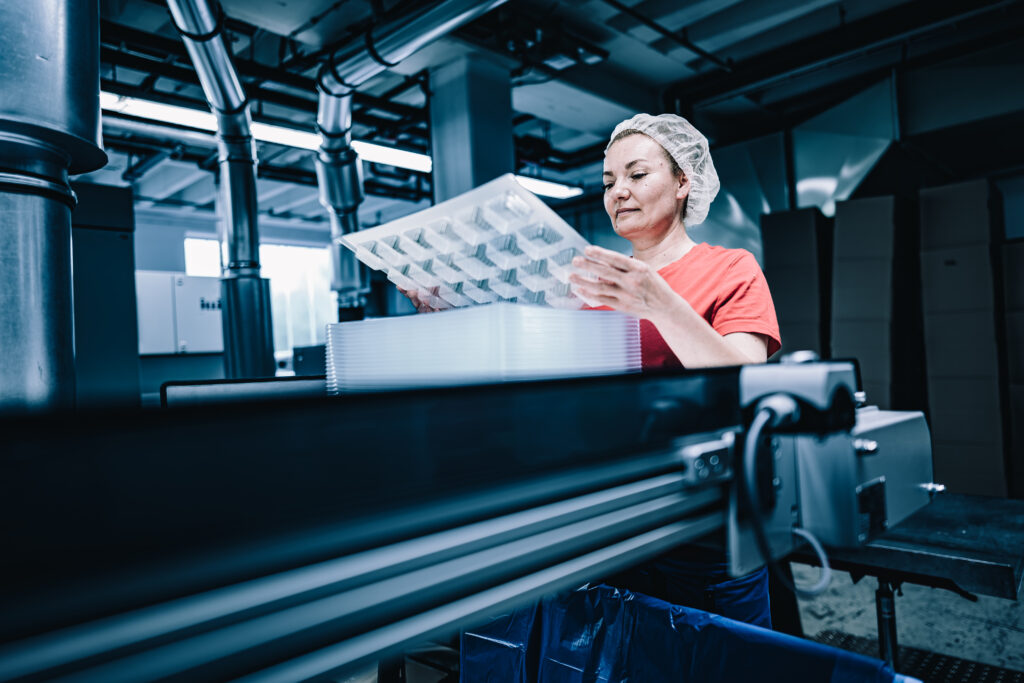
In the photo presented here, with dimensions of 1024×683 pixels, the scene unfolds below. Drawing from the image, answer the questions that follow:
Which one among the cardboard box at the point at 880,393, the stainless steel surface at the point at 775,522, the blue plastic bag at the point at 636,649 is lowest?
the blue plastic bag at the point at 636,649

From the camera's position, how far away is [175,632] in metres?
0.26

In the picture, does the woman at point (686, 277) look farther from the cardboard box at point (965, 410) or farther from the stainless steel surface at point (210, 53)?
the cardboard box at point (965, 410)

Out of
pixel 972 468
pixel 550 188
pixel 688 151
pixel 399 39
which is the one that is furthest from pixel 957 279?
pixel 399 39

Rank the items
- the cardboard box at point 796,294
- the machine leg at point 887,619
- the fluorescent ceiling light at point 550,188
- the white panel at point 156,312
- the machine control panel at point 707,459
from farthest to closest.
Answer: the fluorescent ceiling light at point 550,188 < the cardboard box at point 796,294 < the white panel at point 156,312 < the machine leg at point 887,619 < the machine control panel at point 707,459

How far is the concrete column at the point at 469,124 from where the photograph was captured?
10.8 ft

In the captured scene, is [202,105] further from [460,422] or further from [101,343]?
[460,422]

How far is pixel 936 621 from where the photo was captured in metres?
2.44

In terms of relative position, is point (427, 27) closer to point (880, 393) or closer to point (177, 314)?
point (177, 314)

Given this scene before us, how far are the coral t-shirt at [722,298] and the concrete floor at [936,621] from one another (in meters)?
1.93

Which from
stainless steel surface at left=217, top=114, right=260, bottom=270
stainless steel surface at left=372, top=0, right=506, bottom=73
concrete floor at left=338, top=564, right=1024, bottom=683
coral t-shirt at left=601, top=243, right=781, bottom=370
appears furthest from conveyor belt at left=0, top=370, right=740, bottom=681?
stainless steel surface at left=217, top=114, right=260, bottom=270

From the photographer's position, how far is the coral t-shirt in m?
0.96

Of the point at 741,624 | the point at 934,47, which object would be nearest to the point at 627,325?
the point at 741,624

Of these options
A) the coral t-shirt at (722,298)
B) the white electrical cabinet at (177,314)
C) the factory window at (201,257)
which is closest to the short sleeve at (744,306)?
the coral t-shirt at (722,298)

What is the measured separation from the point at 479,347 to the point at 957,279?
12.1 feet
